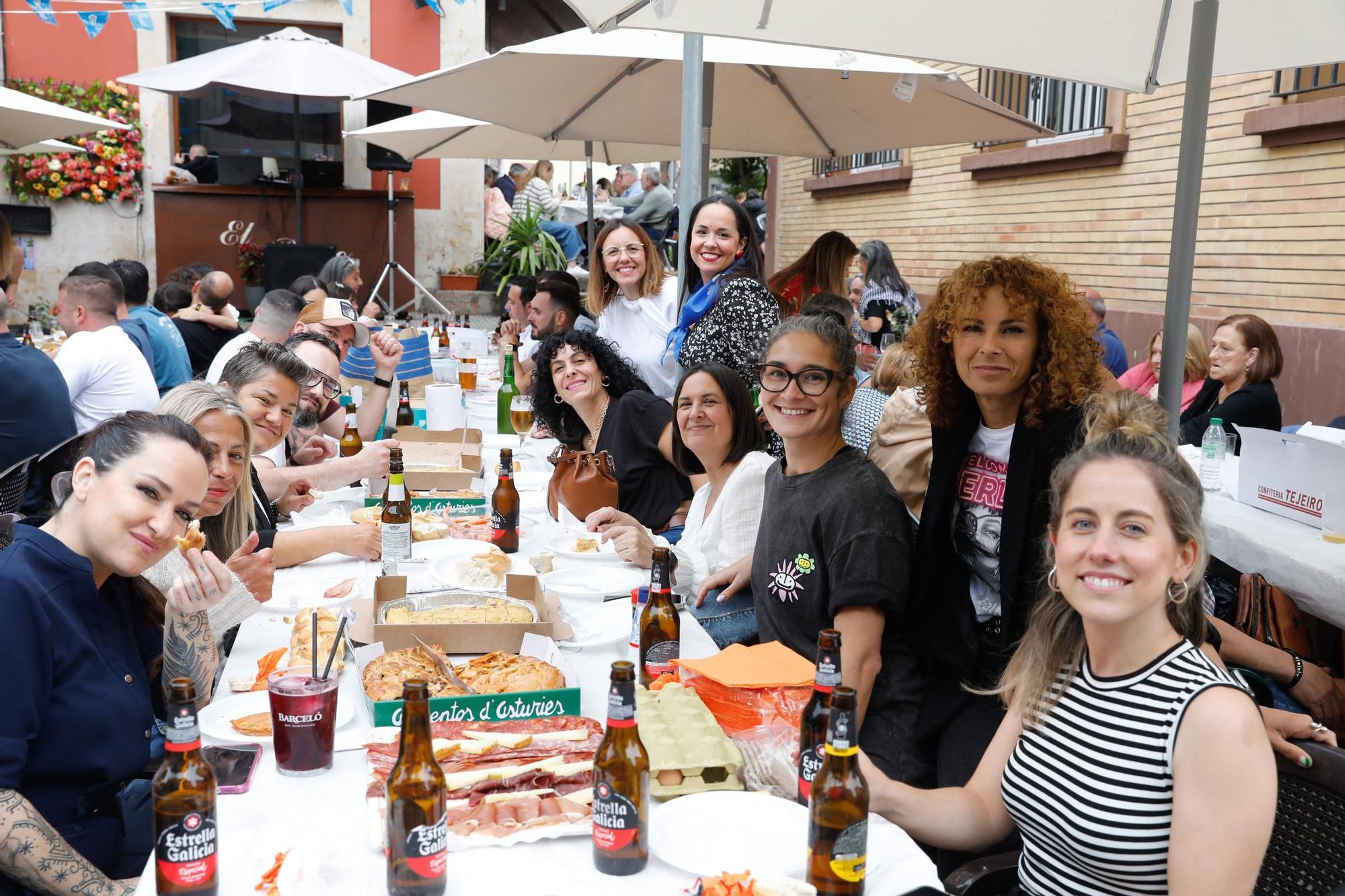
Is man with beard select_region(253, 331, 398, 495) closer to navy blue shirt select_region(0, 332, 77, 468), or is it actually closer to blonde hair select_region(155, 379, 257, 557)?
blonde hair select_region(155, 379, 257, 557)

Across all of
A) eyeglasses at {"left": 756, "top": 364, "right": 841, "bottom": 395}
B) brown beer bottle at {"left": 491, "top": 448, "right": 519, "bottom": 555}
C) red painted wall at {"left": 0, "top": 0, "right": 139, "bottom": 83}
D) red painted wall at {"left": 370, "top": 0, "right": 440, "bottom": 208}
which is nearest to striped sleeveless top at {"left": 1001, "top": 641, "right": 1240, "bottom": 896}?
eyeglasses at {"left": 756, "top": 364, "right": 841, "bottom": 395}

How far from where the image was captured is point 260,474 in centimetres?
411

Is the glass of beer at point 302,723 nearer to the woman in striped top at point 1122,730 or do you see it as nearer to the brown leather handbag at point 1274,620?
the woman in striped top at point 1122,730

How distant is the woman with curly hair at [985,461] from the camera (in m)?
2.78

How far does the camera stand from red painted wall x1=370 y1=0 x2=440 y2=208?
14.8 m

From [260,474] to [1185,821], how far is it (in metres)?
3.38

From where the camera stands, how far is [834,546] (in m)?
2.80

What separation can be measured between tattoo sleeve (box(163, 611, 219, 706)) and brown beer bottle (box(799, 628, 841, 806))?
4.35 feet

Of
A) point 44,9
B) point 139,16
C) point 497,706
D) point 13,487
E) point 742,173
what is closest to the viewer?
point 497,706

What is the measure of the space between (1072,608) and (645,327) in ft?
14.5


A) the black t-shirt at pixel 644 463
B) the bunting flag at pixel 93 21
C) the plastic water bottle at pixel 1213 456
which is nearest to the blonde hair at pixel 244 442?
the black t-shirt at pixel 644 463

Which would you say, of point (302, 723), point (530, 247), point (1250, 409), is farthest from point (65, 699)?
point (530, 247)

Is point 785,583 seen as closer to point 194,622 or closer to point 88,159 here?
point 194,622

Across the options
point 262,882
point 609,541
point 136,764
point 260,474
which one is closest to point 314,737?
point 262,882
